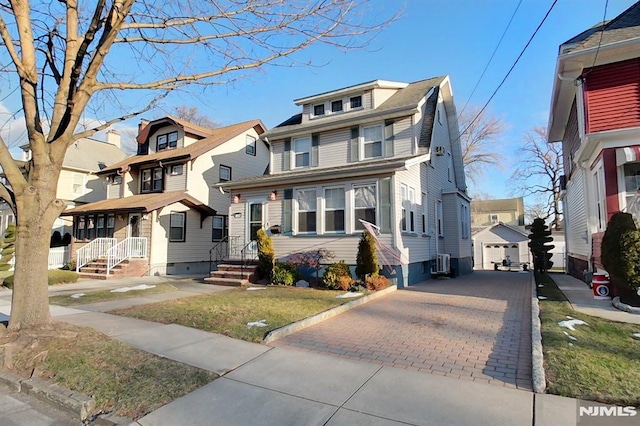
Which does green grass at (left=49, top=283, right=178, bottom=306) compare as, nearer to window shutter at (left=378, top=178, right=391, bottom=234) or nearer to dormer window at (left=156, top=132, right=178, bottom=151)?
window shutter at (left=378, top=178, right=391, bottom=234)

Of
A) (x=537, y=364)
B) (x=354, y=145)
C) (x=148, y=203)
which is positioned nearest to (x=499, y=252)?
(x=354, y=145)

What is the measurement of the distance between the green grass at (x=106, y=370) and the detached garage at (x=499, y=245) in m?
30.5

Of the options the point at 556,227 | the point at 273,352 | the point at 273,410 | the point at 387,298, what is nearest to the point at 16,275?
the point at 273,352

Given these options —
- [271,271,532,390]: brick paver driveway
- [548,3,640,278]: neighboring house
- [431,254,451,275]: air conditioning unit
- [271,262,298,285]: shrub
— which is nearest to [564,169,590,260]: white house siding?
[548,3,640,278]: neighboring house

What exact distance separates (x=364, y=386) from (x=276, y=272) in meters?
8.51

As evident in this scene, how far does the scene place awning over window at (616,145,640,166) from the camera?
823 centimetres

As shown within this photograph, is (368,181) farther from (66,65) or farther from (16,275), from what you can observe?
(16,275)

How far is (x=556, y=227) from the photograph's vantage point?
119 feet

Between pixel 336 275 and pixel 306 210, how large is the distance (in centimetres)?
292

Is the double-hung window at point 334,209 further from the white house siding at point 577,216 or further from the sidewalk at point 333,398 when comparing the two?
the white house siding at point 577,216

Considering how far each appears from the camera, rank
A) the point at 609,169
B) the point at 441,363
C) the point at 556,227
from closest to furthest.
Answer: the point at 441,363, the point at 609,169, the point at 556,227

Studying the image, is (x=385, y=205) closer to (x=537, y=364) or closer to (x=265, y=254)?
(x=265, y=254)

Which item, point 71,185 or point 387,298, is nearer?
point 387,298

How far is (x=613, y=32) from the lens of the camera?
9.40m
